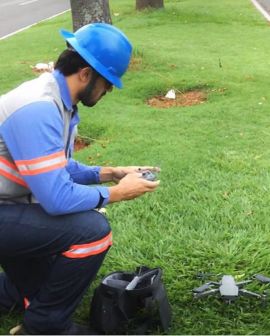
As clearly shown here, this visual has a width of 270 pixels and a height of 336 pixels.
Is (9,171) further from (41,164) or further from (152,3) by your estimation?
(152,3)

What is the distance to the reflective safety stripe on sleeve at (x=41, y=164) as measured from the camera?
199 cm

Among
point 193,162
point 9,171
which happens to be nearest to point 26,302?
point 9,171

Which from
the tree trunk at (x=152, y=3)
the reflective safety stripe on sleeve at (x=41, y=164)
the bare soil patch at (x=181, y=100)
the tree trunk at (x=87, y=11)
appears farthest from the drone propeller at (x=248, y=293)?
the tree trunk at (x=152, y=3)

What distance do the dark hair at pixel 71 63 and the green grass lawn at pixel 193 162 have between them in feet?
3.73

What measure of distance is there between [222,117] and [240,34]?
5.87 m

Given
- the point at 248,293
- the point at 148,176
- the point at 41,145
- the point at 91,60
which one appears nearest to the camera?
the point at 41,145

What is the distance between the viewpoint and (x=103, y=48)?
2.16 metres

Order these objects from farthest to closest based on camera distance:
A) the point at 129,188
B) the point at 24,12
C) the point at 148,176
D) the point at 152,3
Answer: the point at 24,12, the point at 152,3, the point at 148,176, the point at 129,188

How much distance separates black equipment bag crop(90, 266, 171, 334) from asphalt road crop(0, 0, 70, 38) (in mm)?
12135

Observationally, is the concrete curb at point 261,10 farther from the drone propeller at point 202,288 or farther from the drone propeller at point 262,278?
the drone propeller at point 202,288

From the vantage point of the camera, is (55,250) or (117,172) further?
(117,172)

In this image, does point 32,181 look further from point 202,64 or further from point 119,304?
point 202,64

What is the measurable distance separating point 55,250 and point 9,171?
14.2 inches

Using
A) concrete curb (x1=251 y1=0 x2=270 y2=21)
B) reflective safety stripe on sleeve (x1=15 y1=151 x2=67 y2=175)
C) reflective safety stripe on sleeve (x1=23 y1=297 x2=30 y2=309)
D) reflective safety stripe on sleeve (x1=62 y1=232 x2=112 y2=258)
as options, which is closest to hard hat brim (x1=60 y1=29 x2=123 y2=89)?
reflective safety stripe on sleeve (x1=15 y1=151 x2=67 y2=175)
